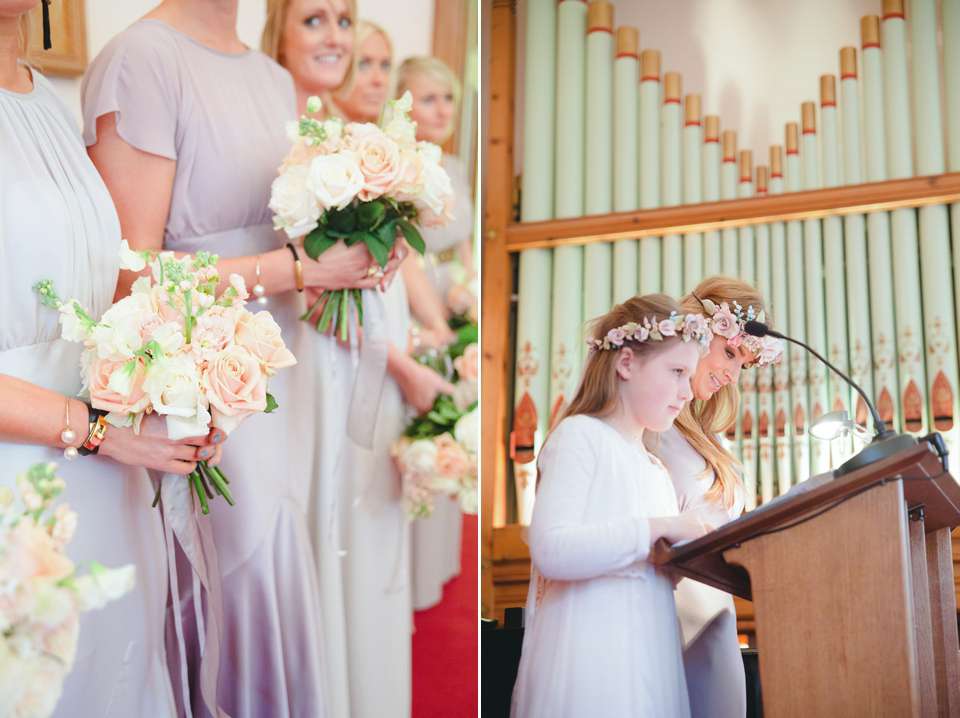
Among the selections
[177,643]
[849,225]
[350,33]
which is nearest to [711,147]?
[849,225]

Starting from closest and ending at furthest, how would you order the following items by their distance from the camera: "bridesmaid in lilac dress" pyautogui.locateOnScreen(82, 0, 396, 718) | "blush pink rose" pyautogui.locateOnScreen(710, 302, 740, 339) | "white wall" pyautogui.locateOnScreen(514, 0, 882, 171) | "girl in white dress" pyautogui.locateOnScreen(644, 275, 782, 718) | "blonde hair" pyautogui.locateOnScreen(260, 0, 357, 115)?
"bridesmaid in lilac dress" pyautogui.locateOnScreen(82, 0, 396, 718) < "blonde hair" pyautogui.locateOnScreen(260, 0, 357, 115) < "girl in white dress" pyautogui.locateOnScreen(644, 275, 782, 718) < "blush pink rose" pyautogui.locateOnScreen(710, 302, 740, 339) < "white wall" pyautogui.locateOnScreen(514, 0, 882, 171)

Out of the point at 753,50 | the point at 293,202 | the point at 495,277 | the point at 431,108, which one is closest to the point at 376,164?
the point at 293,202

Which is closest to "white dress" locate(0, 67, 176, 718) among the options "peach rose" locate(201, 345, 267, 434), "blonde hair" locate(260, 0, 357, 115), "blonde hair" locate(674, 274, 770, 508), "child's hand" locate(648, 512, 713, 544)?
"peach rose" locate(201, 345, 267, 434)

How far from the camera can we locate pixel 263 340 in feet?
6.14

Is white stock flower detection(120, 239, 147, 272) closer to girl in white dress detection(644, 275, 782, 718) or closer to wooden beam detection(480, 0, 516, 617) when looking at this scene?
girl in white dress detection(644, 275, 782, 718)

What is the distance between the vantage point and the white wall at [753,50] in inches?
143

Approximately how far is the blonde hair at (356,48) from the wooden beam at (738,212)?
1290 millimetres

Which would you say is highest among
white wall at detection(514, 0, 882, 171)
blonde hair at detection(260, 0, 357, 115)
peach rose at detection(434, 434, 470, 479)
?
white wall at detection(514, 0, 882, 171)

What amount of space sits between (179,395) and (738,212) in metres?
2.29

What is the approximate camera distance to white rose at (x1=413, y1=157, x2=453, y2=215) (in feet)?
7.17

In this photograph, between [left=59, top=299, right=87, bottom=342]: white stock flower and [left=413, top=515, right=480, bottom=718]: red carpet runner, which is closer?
[left=59, top=299, right=87, bottom=342]: white stock flower

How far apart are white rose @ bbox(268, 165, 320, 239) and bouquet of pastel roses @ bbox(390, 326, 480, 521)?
0.53m

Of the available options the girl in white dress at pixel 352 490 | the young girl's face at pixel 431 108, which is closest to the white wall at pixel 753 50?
the young girl's face at pixel 431 108

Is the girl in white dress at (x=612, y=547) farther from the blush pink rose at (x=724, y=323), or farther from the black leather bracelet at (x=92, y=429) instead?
the black leather bracelet at (x=92, y=429)
